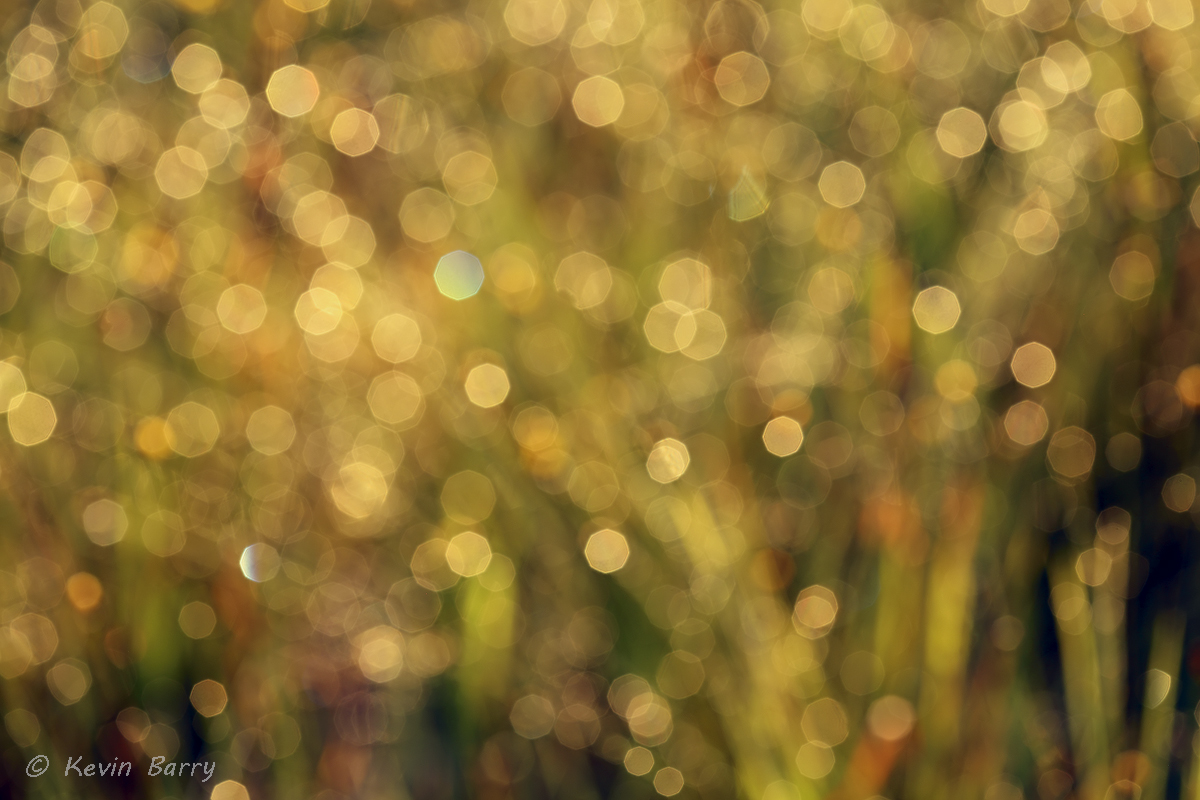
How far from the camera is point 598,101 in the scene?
83 cm

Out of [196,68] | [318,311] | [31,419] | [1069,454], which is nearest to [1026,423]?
[1069,454]

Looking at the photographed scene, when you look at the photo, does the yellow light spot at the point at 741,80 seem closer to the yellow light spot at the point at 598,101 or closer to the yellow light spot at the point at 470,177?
the yellow light spot at the point at 598,101

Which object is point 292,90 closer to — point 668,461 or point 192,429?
point 192,429

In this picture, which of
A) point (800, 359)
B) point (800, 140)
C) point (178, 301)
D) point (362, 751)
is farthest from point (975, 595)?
point (178, 301)

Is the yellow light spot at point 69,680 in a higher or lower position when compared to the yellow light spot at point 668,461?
lower

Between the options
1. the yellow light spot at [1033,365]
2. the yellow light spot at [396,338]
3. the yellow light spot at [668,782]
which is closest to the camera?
the yellow light spot at [668,782]

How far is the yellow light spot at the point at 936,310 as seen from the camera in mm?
550

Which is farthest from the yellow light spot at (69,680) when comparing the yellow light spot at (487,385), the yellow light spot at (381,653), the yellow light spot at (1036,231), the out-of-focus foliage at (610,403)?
the yellow light spot at (1036,231)

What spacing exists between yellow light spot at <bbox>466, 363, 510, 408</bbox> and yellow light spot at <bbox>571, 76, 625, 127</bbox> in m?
0.32

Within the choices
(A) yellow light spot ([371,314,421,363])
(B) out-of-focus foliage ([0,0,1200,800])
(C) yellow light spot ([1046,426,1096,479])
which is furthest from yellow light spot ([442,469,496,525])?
(C) yellow light spot ([1046,426,1096,479])

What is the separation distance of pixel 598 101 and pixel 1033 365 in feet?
1.48

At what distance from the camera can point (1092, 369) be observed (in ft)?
1.78

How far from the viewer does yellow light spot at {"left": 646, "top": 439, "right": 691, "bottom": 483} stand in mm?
505

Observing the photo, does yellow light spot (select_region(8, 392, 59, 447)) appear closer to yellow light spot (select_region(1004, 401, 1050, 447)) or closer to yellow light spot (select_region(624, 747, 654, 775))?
yellow light spot (select_region(624, 747, 654, 775))
